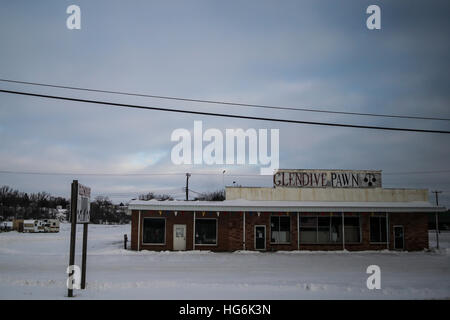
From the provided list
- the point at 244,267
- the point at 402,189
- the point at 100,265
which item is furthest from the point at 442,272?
the point at 100,265

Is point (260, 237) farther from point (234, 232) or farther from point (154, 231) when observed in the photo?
point (154, 231)

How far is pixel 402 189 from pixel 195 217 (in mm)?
16360

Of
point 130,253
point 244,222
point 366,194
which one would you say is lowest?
point 130,253

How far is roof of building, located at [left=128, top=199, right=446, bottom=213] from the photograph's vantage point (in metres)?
25.0

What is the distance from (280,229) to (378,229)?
728 cm

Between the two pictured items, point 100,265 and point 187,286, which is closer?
point 187,286

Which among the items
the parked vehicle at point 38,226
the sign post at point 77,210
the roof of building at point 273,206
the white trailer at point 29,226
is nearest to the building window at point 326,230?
the roof of building at point 273,206

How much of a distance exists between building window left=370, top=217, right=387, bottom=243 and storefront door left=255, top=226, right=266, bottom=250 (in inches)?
310

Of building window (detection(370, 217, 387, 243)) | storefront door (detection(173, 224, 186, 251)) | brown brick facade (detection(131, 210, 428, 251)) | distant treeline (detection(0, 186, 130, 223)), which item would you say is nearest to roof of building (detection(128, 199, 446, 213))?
brown brick facade (detection(131, 210, 428, 251))

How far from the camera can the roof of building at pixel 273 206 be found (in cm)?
2495

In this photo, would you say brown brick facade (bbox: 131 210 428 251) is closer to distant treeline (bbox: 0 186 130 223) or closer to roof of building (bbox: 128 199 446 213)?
roof of building (bbox: 128 199 446 213)

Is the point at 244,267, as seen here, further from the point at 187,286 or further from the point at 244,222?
the point at 244,222
